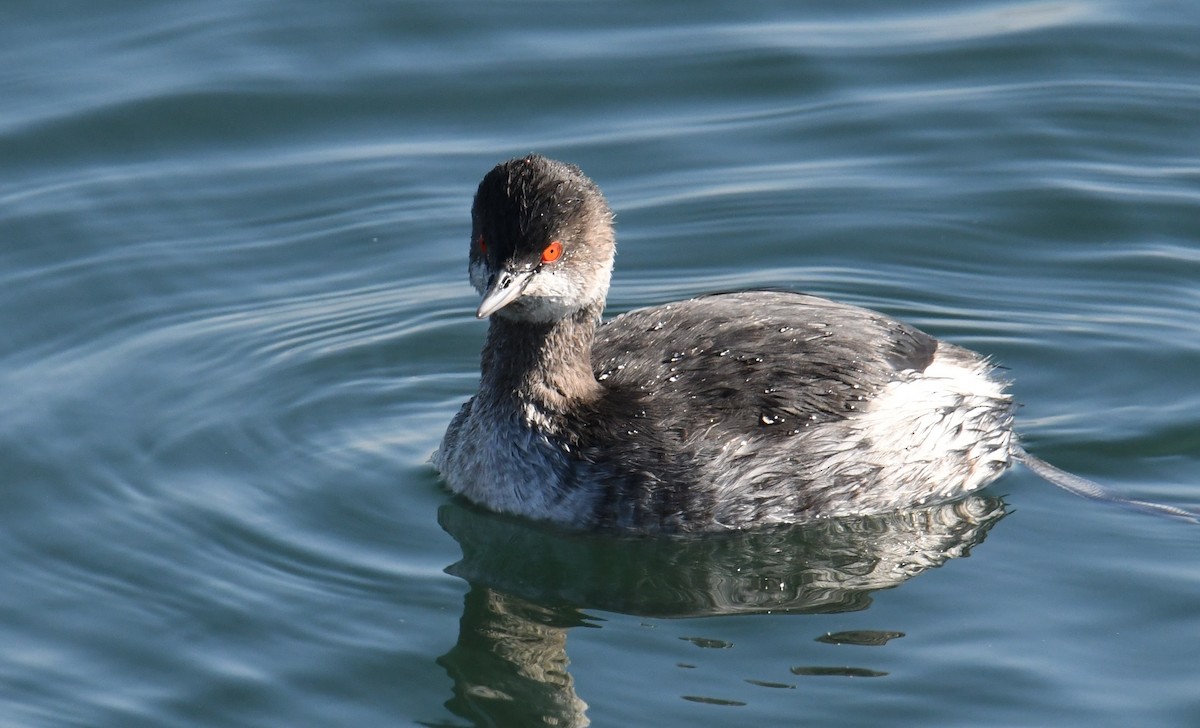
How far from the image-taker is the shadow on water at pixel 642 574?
27.3 feet

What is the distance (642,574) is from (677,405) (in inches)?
32.1

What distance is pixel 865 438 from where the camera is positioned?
9.26 metres

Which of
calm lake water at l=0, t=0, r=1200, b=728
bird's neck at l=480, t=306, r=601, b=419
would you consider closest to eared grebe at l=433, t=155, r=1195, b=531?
bird's neck at l=480, t=306, r=601, b=419

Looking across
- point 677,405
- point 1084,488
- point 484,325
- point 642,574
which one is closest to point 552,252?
point 677,405

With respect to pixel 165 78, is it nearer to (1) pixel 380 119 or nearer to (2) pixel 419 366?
(1) pixel 380 119

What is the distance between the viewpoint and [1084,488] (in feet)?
31.3

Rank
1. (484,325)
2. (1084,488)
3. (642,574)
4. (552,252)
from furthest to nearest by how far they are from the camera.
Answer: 1. (484,325)
2. (1084,488)
3. (642,574)
4. (552,252)

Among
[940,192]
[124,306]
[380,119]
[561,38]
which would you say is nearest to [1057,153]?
[940,192]

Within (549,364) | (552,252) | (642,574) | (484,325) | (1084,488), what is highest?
(552,252)

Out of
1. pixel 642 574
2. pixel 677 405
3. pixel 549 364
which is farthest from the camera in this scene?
pixel 549 364

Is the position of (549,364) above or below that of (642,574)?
above

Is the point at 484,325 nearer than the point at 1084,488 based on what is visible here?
No

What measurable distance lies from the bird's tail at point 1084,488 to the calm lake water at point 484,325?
7cm

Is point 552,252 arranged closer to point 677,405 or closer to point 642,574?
point 677,405
